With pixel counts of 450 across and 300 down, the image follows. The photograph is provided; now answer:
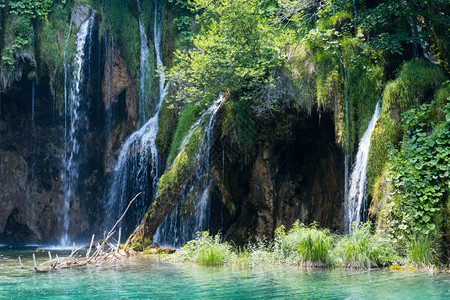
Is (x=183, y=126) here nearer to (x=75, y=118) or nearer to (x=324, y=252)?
(x=75, y=118)

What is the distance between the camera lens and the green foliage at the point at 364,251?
9188 millimetres

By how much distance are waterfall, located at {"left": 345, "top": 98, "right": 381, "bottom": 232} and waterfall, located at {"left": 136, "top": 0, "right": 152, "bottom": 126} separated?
10.5 metres

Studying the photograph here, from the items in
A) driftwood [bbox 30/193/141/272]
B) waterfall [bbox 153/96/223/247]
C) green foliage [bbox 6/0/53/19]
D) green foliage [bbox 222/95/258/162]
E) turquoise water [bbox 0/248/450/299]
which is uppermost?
green foliage [bbox 6/0/53/19]

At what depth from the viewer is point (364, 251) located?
9.20 m

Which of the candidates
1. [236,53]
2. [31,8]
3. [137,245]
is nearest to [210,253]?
[137,245]

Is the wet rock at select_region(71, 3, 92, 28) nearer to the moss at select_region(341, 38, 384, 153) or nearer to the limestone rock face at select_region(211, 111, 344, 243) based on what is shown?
the limestone rock face at select_region(211, 111, 344, 243)

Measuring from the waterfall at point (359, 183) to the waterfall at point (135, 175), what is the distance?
314 inches

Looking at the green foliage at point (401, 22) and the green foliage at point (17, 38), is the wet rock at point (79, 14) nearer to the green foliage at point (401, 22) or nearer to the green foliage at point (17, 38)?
the green foliage at point (17, 38)

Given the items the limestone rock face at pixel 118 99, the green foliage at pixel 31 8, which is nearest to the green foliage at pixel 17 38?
the green foliage at pixel 31 8

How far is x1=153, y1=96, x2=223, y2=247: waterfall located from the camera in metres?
14.5

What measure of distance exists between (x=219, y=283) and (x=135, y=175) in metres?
11.0

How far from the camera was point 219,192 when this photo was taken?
15227mm

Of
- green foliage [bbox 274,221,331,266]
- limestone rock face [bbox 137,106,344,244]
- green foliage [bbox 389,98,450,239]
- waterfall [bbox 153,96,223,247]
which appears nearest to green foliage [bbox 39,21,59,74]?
waterfall [bbox 153,96,223,247]

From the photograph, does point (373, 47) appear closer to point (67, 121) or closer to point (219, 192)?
point (219, 192)
